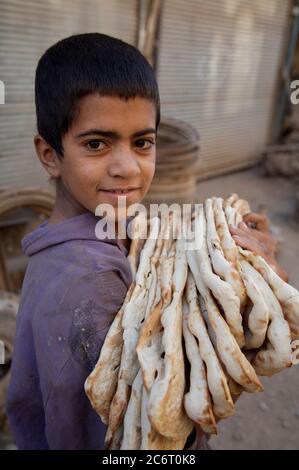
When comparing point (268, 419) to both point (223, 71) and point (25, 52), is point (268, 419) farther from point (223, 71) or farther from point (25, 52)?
point (223, 71)

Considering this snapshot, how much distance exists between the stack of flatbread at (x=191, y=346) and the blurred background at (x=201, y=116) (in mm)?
1592

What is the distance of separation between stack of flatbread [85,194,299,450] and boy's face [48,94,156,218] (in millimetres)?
248

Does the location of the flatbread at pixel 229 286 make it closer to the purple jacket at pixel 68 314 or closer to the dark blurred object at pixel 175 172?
the purple jacket at pixel 68 314

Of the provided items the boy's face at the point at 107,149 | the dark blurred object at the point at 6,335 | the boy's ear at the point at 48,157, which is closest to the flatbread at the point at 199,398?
the boy's face at the point at 107,149

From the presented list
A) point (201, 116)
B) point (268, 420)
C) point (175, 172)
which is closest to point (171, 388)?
point (268, 420)

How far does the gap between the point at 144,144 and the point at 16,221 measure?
2.43m

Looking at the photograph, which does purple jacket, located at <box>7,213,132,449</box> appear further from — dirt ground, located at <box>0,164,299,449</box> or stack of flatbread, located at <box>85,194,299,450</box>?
dirt ground, located at <box>0,164,299,449</box>

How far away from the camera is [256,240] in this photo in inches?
45.8

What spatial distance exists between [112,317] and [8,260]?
8.47 ft

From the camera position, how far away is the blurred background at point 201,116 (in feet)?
9.48

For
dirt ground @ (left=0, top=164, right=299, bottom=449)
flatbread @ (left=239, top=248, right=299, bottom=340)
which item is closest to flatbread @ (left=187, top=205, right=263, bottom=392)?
flatbread @ (left=239, top=248, right=299, bottom=340)

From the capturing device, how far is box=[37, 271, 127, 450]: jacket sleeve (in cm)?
89

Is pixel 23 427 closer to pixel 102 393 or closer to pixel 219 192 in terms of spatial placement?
pixel 102 393

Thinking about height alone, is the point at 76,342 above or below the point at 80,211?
below
